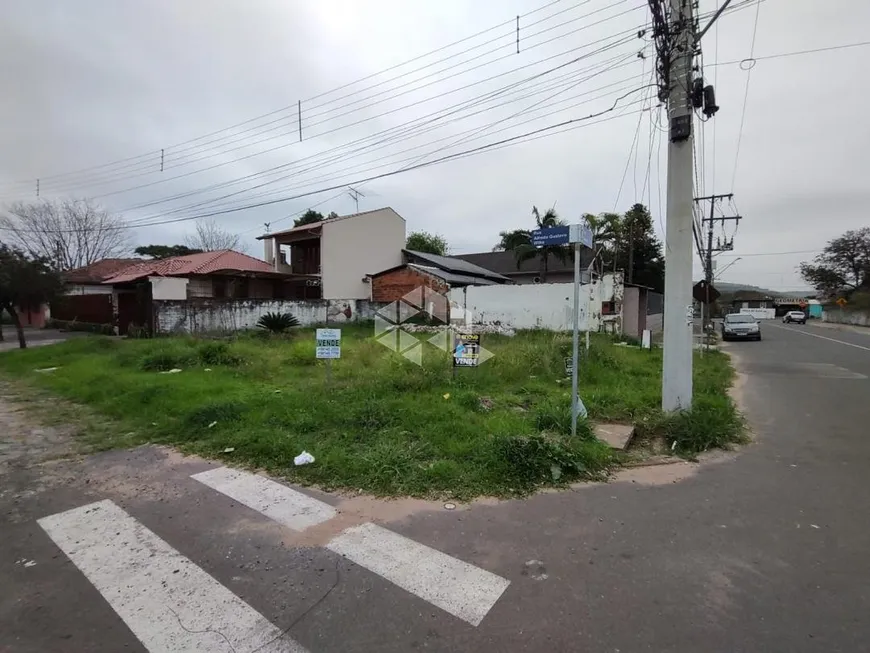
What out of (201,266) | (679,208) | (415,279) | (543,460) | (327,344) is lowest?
(543,460)

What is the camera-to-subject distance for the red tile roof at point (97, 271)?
93.2 feet

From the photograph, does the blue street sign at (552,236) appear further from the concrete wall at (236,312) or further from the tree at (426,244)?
the tree at (426,244)

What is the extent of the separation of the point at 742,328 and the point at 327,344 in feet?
80.4

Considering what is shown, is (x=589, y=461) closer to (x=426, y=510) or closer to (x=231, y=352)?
(x=426, y=510)

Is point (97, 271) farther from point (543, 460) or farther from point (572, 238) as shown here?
point (543, 460)

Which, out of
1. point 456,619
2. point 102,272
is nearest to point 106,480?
point 456,619

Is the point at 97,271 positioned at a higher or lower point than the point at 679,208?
higher

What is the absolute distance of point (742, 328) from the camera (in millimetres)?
23562

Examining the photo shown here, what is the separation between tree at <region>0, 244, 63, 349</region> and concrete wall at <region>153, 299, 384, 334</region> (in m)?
3.74

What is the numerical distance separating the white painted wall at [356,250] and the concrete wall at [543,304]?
765 cm

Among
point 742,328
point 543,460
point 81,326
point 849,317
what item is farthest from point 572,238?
point 849,317

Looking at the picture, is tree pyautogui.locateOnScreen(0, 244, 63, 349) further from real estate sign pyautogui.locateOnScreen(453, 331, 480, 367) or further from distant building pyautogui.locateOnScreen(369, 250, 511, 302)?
real estate sign pyautogui.locateOnScreen(453, 331, 480, 367)

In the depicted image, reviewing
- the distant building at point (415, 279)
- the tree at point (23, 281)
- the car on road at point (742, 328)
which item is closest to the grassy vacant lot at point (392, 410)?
the tree at point (23, 281)

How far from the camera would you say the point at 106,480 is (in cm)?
436
